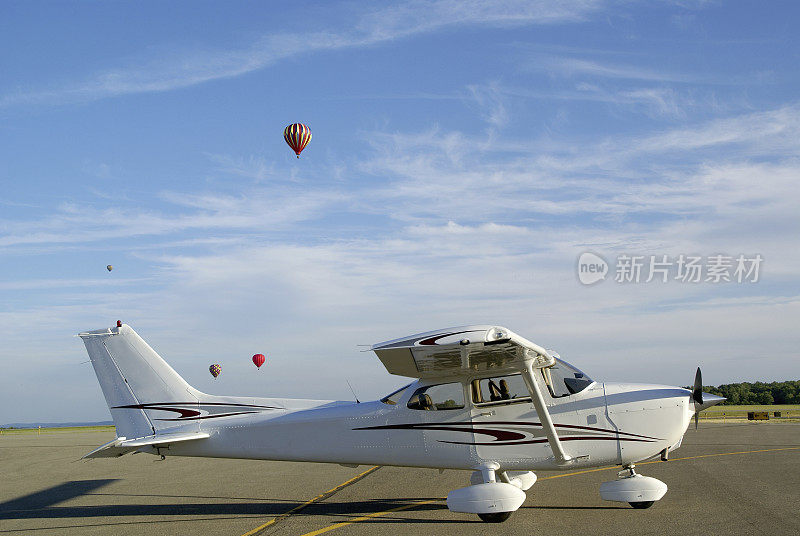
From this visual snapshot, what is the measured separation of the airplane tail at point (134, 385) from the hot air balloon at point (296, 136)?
44.9 ft

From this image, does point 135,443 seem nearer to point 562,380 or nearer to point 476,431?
point 476,431

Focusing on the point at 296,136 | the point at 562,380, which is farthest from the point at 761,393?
the point at 562,380

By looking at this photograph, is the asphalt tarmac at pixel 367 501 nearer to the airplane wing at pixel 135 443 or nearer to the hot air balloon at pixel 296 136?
the airplane wing at pixel 135 443

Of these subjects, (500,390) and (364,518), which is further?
(500,390)

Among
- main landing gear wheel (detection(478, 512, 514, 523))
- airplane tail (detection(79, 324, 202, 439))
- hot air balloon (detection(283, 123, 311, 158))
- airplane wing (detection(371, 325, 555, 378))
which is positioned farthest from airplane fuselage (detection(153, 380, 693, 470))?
hot air balloon (detection(283, 123, 311, 158))

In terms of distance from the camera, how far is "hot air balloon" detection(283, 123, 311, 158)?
23359mm

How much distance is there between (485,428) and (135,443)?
5205 millimetres

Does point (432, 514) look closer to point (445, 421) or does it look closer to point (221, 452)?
point (445, 421)

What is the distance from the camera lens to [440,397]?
948 cm

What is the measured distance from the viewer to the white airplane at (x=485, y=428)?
28.5 ft

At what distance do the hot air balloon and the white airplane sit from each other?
14.8 meters

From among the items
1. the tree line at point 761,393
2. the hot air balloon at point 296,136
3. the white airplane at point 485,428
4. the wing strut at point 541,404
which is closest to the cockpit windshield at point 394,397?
the white airplane at point 485,428

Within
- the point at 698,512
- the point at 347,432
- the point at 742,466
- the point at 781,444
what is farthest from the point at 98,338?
the point at 781,444

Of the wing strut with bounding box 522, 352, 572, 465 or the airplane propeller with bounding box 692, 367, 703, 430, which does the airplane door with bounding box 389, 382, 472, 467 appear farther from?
the airplane propeller with bounding box 692, 367, 703, 430
